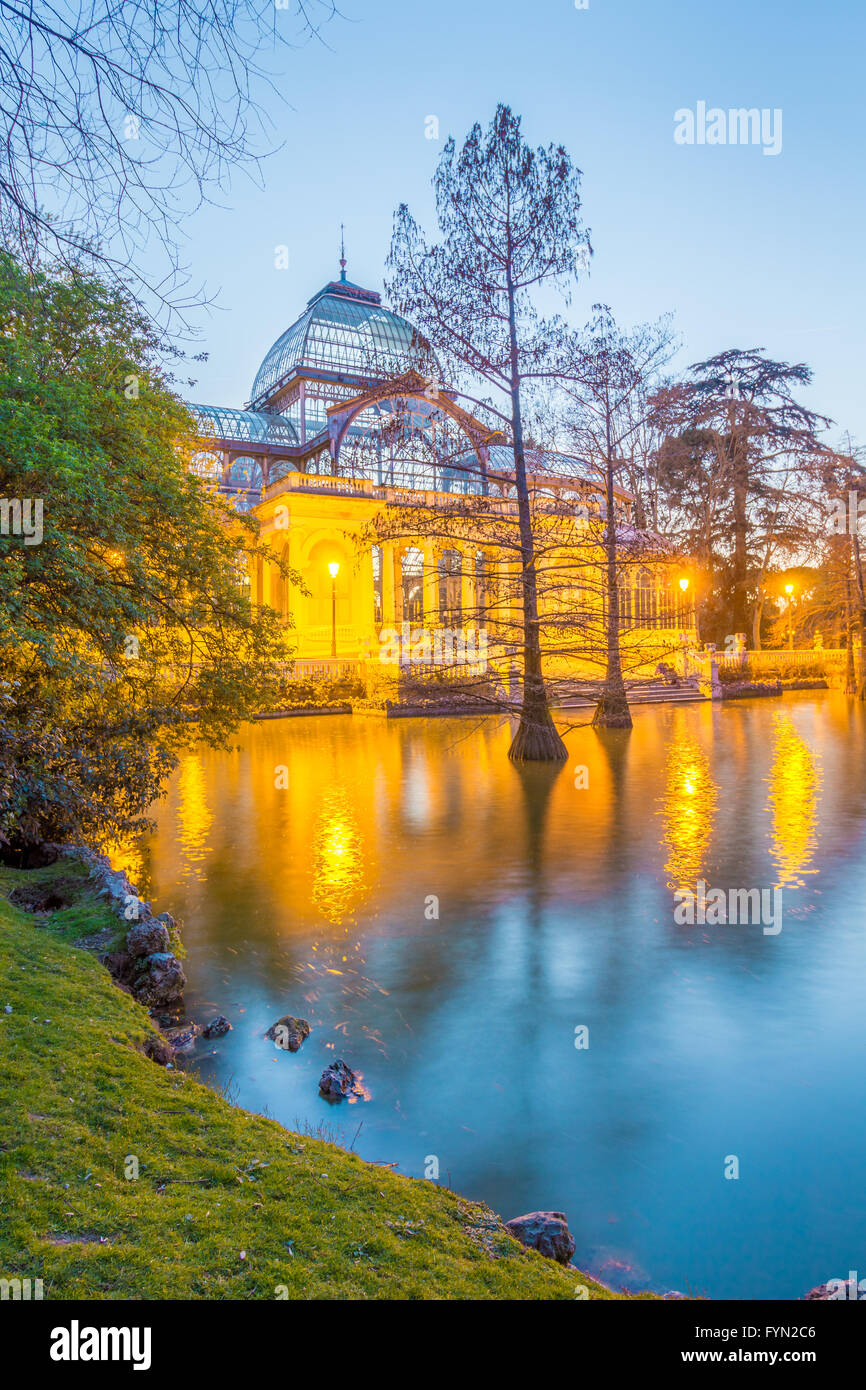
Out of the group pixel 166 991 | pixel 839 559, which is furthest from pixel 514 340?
pixel 839 559

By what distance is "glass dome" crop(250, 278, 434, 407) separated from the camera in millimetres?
38250

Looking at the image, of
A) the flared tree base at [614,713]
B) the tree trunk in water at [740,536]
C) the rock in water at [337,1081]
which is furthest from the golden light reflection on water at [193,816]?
the tree trunk in water at [740,536]

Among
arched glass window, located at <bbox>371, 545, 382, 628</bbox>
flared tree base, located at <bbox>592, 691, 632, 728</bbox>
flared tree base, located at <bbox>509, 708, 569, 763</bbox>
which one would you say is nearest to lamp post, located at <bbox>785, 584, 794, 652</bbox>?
flared tree base, located at <bbox>592, 691, 632, 728</bbox>

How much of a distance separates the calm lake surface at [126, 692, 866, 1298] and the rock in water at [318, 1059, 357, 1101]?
0.07 meters

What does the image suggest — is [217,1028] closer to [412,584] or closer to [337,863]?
[337,863]

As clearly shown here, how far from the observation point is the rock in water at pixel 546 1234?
8.66ft

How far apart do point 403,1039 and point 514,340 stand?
1308cm

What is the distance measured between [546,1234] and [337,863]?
573 cm

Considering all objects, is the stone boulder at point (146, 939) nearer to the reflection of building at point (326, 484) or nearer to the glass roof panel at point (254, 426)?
the reflection of building at point (326, 484)

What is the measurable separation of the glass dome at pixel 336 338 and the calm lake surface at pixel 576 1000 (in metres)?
32.7

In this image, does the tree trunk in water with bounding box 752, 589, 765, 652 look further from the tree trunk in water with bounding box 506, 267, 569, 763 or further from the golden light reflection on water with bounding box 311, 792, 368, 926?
the golden light reflection on water with bounding box 311, 792, 368, 926
